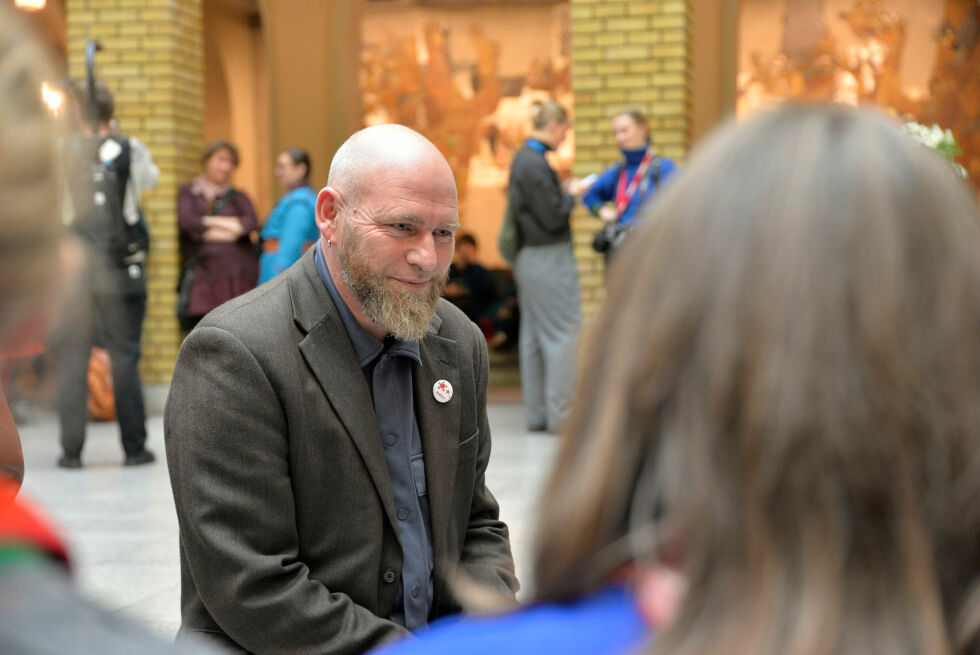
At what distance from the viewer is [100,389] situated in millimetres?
9297

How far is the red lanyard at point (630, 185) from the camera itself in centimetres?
796

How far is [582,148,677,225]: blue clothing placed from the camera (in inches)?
311

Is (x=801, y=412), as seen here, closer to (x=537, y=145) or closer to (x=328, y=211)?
(x=328, y=211)

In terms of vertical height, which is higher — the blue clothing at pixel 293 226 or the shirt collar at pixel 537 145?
the shirt collar at pixel 537 145

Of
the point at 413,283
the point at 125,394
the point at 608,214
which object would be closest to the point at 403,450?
the point at 413,283

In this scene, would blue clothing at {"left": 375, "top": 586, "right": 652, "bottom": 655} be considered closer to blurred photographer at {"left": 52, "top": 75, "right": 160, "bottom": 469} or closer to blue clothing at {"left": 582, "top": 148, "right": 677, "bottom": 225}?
blurred photographer at {"left": 52, "top": 75, "right": 160, "bottom": 469}

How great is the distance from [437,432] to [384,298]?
277mm

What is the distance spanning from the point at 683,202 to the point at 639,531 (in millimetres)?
239

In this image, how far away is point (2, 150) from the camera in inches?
34.2

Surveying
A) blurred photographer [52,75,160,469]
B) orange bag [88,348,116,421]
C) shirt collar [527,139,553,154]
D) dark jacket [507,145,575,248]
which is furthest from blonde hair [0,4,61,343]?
orange bag [88,348,116,421]

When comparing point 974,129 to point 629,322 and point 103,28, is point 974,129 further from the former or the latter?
point 629,322

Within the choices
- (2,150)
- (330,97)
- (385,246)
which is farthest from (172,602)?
(330,97)

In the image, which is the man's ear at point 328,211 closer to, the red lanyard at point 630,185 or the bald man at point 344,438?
the bald man at point 344,438

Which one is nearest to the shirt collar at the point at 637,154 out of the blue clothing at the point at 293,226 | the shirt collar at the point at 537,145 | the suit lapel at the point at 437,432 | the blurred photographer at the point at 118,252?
the shirt collar at the point at 537,145
